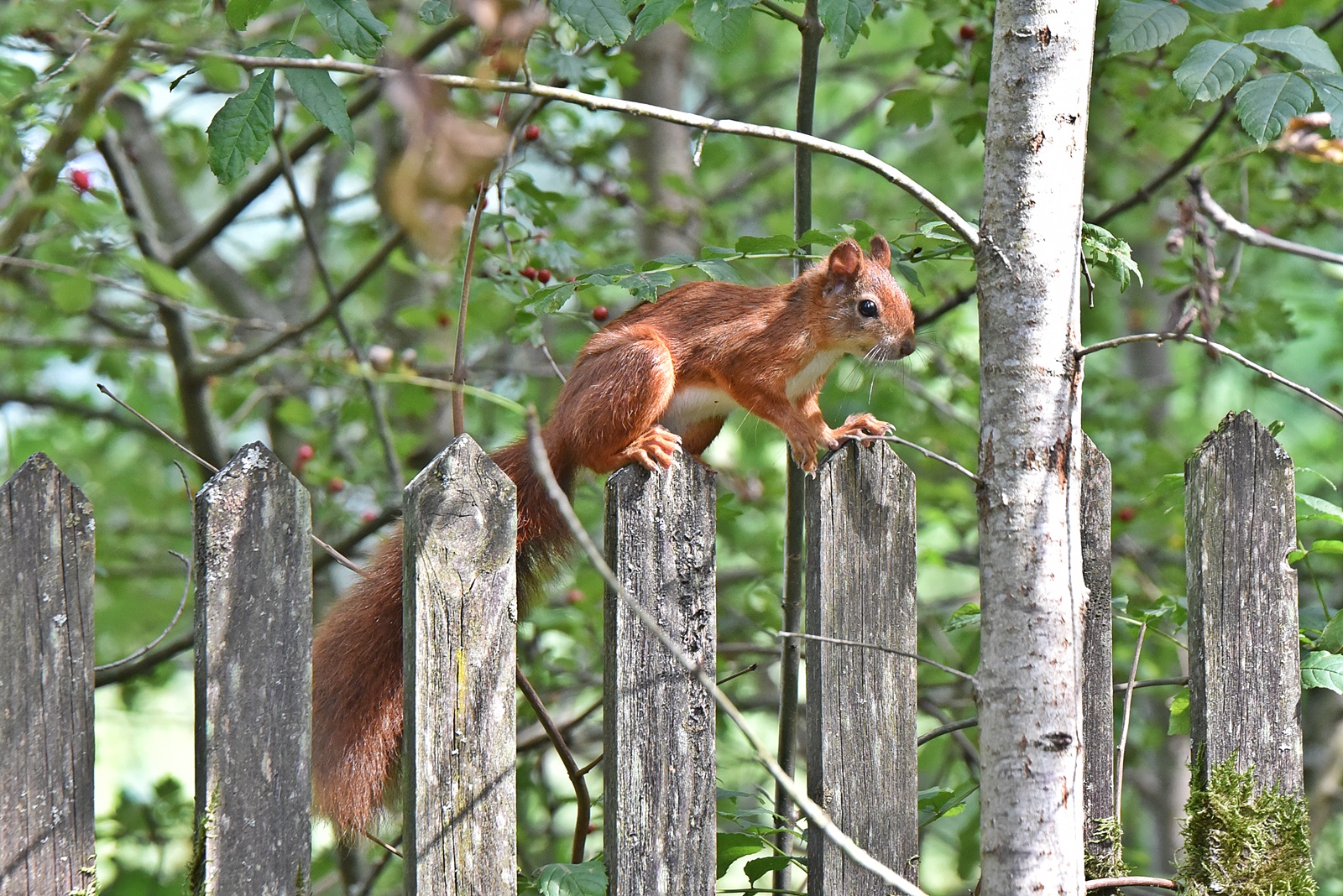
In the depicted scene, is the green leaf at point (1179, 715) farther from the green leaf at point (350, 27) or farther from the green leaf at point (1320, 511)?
the green leaf at point (350, 27)

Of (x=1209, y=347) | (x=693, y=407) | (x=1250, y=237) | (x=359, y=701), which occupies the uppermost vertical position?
(x=1250, y=237)

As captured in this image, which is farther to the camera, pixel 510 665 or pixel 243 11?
pixel 243 11

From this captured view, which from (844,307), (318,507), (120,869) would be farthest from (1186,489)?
(120,869)

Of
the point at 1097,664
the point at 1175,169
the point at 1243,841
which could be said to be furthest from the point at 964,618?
the point at 1175,169

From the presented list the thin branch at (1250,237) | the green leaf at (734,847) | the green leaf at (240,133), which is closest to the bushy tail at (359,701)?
the green leaf at (734,847)

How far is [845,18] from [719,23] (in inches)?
8.7

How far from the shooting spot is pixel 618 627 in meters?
1.48

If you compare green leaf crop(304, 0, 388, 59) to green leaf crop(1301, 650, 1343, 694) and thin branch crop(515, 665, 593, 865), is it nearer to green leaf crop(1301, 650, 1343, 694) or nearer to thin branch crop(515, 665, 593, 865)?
thin branch crop(515, 665, 593, 865)

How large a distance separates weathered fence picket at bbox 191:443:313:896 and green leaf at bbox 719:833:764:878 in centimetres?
55

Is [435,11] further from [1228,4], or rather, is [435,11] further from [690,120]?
[1228,4]

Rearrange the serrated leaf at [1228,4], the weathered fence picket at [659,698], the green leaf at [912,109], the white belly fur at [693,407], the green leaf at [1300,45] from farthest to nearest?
the green leaf at [912,109] < the white belly fur at [693,407] < the serrated leaf at [1228,4] < the green leaf at [1300,45] < the weathered fence picket at [659,698]

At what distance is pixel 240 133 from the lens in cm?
156

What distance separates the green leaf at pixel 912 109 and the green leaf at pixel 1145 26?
885 millimetres

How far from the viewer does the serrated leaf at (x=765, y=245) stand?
5.73 ft
